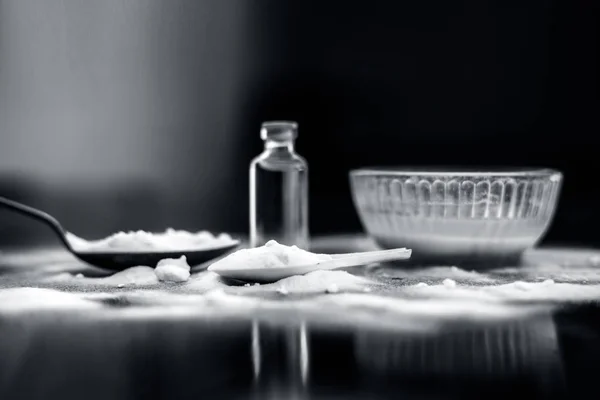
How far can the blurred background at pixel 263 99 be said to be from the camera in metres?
1.45

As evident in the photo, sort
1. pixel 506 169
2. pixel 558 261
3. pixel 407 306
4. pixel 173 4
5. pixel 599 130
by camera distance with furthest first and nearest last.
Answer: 1. pixel 173 4
2. pixel 599 130
3. pixel 506 169
4. pixel 558 261
5. pixel 407 306

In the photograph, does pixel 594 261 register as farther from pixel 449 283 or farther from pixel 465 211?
pixel 449 283

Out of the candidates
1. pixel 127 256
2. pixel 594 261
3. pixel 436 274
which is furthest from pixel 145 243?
pixel 594 261

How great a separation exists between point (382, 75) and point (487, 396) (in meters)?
1.14

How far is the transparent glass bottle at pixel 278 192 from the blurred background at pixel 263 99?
0.43 m

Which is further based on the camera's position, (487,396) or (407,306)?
(407,306)

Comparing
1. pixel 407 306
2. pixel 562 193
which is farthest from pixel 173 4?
pixel 407 306

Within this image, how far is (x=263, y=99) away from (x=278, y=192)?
1.64 feet

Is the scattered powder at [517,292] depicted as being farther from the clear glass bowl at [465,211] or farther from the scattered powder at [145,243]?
the scattered powder at [145,243]

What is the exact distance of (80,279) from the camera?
88 centimetres

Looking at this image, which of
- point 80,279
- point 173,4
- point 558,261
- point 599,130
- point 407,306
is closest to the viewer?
point 407,306

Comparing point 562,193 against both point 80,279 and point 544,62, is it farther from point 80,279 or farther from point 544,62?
point 80,279

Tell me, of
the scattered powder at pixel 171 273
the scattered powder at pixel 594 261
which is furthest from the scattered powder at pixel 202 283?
the scattered powder at pixel 594 261

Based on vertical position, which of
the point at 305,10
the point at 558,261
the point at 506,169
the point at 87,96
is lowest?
the point at 558,261
